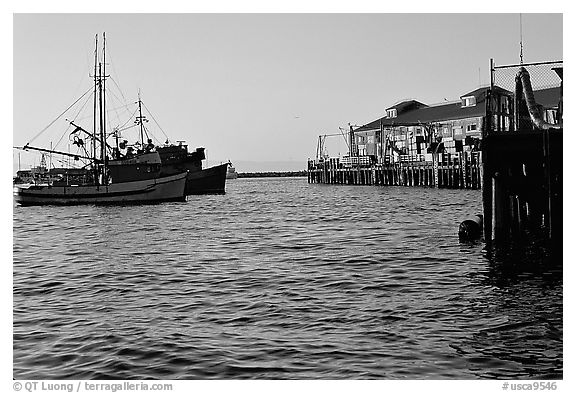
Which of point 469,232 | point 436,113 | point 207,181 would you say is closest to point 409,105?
point 436,113

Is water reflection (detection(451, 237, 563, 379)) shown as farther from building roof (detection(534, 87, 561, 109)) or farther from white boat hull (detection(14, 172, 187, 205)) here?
white boat hull (detection(14, 172, 187, 205))

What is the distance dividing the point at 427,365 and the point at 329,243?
15.9 meters

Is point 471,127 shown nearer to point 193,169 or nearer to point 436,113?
point 436,113

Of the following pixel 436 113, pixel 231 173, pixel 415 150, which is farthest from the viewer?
pixel 231 173

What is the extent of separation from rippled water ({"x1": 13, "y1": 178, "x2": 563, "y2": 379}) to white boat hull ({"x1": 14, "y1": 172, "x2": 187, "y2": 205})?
27.7 metres

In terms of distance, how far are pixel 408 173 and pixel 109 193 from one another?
38.2 meters

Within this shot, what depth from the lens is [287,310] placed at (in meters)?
14.8

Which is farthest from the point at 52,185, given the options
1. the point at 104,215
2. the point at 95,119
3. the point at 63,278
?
the point at 63,278

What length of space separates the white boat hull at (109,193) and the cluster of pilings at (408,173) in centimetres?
2233

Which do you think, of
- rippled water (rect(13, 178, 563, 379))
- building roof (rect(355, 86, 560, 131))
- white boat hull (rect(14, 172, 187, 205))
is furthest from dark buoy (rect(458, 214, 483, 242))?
building roof (rect(355, 86, 560, 131))

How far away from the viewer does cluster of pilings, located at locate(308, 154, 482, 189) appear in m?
68.4

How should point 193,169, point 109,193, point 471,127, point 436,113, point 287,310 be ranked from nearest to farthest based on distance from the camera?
point 287,310
point 109,193
point 193,169
point 471,127
point 436,113

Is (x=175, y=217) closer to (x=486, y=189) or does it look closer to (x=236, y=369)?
(x=486, y=189)

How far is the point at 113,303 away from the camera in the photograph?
1616 centimetres
